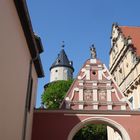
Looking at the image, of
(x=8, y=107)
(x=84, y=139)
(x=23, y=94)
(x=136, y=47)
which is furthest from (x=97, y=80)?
(x=84, y=139)

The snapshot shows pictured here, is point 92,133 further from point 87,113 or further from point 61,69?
point 61,69

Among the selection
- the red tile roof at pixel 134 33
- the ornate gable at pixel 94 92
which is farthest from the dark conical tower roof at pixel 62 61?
the ornate gable at pixel 94 92

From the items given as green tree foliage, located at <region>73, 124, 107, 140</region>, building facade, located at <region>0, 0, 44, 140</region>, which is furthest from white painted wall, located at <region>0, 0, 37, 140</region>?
green tree foliage, located at <region>73, 124, 107, 140</region>

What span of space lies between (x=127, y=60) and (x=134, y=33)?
3229 millimetres

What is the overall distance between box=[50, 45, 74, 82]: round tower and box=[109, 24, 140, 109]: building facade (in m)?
23.8

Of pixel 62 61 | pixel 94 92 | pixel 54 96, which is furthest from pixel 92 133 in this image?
pixel 62 61

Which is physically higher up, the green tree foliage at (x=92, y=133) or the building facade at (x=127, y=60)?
the building facade at (x=127, y=60)

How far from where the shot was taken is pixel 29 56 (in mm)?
10977

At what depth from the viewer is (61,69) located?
157 feet

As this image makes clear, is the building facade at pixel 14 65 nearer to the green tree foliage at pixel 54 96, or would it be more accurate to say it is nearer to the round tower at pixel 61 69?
the green tree foliage at pixel 54 96

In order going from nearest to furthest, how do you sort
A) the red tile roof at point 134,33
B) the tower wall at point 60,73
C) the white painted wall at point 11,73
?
the white painted wall at point 11,73 → the red tile roof at point 134,33 → the tower wall at point 60,73

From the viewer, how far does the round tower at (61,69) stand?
47.0 metres

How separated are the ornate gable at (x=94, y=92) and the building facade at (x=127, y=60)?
2314 millimetres

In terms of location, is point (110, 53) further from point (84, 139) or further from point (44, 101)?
point (44, 101)
